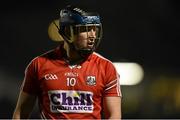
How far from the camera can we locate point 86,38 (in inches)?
141

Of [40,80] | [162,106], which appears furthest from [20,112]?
[162,106]

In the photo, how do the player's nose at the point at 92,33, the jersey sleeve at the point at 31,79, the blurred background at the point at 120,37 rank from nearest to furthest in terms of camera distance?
the player's nose at the point at 92,33 < the jersey sleeve at the point at 31,79 < the blurred background at the point at 120,37

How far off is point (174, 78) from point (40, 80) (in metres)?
4.71

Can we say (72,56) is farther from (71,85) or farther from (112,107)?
(112,107)

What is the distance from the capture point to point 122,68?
28.2ft

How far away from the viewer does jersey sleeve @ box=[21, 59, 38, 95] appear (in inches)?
145

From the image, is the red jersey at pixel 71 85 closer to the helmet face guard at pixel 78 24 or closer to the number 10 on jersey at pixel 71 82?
the number 10 on jersey at pixel 71 82

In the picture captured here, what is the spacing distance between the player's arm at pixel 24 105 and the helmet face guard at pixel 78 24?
0.42 metres

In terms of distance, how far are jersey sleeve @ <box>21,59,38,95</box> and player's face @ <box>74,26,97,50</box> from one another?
0.29 meters

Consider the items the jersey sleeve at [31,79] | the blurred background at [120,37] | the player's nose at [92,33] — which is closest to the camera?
the player's nose at [92,33]

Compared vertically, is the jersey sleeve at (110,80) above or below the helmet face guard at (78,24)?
below

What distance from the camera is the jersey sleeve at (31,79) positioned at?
3684 mm

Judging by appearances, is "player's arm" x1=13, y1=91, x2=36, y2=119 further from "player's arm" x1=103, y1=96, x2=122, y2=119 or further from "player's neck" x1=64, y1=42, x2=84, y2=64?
"player's arm" x1=103, y1=96, x2=122, y2=119

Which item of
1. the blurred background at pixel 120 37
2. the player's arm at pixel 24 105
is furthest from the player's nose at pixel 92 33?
the blurred background at pixel 120 37
